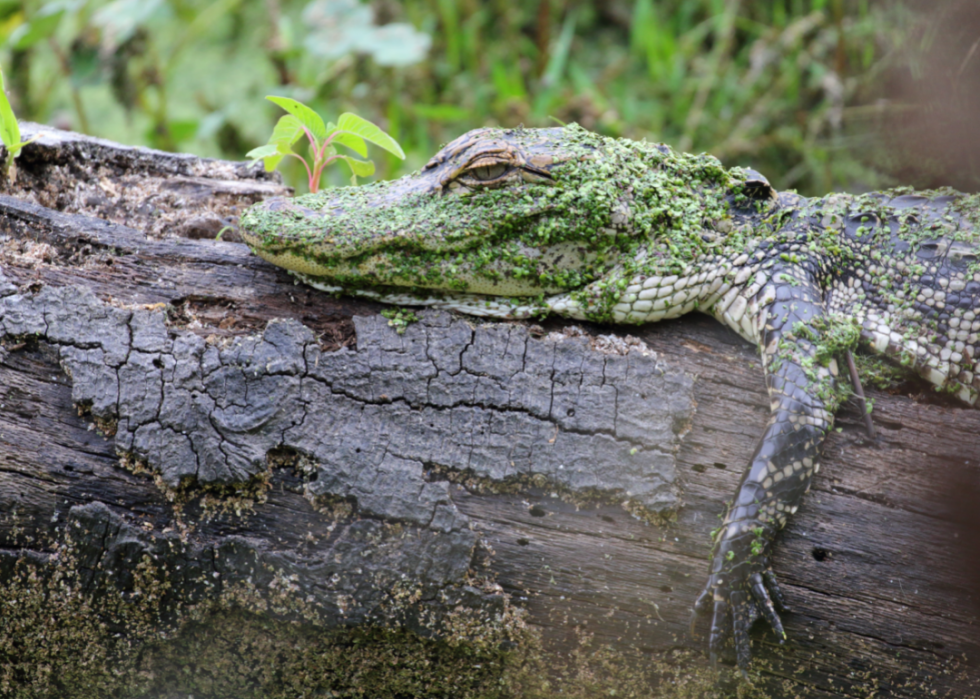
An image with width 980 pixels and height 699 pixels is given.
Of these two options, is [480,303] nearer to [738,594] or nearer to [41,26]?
[738,594]

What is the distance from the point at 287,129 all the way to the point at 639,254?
161 cm

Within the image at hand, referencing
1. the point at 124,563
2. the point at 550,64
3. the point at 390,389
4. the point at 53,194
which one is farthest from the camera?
the point at 550,64

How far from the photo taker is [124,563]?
226 cm

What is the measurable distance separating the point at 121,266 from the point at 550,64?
5656 millimetres

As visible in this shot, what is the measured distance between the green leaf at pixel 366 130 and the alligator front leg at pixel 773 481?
66.7 inches

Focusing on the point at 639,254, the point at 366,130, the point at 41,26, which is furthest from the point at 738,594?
the point at 41,26

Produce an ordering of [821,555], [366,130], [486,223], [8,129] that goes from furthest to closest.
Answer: [366,130], [8,129], [486,223], [821,555]

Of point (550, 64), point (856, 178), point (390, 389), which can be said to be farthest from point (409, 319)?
point (550, 64)

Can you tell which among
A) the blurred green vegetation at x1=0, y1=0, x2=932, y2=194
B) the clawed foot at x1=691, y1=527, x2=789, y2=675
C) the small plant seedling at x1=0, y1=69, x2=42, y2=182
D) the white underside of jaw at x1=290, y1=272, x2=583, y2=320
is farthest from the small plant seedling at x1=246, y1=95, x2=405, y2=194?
the blurred green vegetation at x1=0, y1=0, x2=932, y2=194

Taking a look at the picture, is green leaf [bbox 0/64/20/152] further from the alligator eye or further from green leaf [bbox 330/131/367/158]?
the alligator eye

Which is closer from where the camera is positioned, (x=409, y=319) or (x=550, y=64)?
(x=409, y=319)

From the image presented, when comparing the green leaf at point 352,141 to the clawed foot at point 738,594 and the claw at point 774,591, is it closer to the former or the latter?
the clawed foot at point 738,594

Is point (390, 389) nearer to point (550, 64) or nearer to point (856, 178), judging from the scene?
point (856, 178)

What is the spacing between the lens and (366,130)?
293cm
